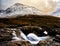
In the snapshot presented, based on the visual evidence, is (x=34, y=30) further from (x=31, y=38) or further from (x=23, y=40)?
(x=23, y=40)

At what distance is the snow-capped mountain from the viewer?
1.70 m

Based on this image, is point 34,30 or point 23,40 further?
point 34,30

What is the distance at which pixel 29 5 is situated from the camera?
6.01 ft

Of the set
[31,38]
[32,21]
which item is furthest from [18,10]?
[31,38]

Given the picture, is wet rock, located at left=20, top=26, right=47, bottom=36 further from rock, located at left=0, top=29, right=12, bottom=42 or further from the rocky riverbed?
rock, located at left=0, top=29, right=12, bottom=42

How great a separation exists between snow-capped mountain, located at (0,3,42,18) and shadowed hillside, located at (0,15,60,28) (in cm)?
5

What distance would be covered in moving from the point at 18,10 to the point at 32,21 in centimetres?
18

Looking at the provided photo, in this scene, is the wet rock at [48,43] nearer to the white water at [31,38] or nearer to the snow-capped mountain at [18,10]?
the white water at [31,38]

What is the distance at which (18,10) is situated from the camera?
175cm

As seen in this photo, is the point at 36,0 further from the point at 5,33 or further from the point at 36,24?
the point at 5,33

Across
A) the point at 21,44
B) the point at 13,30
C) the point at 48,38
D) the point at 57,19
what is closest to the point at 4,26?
the point at 13,30

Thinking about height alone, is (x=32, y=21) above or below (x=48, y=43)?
above

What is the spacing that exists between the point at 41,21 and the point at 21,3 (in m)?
0.29

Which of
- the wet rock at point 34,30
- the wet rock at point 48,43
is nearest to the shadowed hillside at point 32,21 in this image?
the wet rock at point 34,30
